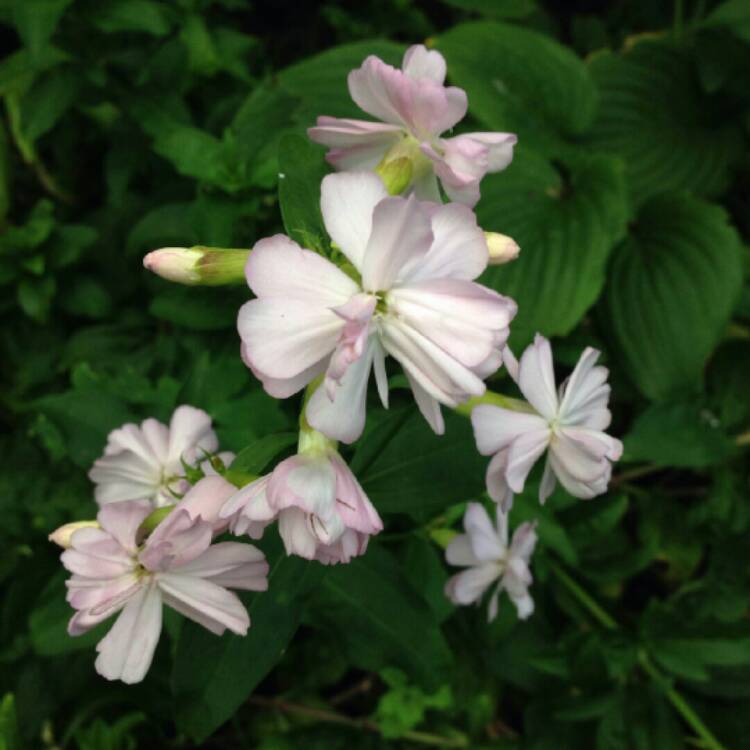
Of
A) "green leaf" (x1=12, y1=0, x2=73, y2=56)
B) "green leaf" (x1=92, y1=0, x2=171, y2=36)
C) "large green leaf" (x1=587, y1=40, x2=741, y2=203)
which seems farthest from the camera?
"large green leaf" (x1=587, y1=40, x2=741, y2=203)

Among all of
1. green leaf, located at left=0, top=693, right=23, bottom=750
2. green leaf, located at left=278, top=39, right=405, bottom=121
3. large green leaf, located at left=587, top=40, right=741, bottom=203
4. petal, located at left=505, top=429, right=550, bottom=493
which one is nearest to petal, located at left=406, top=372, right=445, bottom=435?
petal, located at left=505, top=429, right=550, bottom=493

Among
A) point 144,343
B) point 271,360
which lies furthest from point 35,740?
point 271,360

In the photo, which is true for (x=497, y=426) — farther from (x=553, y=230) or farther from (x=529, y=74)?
(x=529, y=74)

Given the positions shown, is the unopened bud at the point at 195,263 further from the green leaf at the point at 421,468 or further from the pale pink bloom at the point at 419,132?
the green leaf at the point at 421,468

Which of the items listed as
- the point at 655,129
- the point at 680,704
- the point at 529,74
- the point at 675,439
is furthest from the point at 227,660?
the point at 655,129

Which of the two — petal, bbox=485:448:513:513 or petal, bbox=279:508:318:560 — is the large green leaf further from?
petal, bbox=279:508:318:560

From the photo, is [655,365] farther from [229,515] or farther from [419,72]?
[229,515]

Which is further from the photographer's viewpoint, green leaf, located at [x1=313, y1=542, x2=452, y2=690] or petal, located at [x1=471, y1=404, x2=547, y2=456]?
green leaf, located at [x1=313, y1=542, x2=452, y2=690]

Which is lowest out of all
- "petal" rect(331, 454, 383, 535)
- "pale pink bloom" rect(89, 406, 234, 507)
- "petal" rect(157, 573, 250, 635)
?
"pale pink bloom" rect(89, 406, 234, 507)
